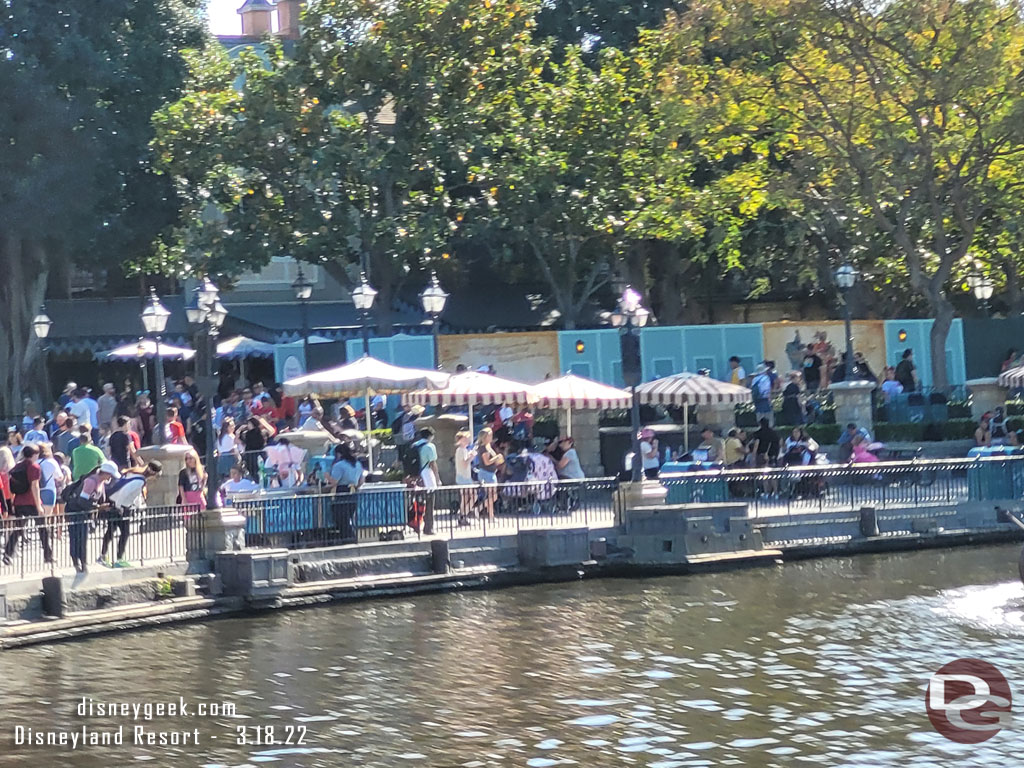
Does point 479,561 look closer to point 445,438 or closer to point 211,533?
point 211,533

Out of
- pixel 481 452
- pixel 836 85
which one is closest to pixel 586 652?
pixel 481 452

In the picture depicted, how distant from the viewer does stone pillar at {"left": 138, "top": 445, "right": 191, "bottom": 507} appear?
25609 millimetres

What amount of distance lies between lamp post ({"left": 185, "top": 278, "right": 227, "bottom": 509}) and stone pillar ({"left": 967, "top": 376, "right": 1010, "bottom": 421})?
16.4 meters

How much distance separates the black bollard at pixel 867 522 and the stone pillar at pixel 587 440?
6.00m

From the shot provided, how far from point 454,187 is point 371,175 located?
271 centimetres

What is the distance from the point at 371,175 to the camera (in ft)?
128

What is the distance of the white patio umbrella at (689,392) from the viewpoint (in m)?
29.7

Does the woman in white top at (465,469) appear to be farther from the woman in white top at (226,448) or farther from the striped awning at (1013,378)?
the striped awning at (1013,378)

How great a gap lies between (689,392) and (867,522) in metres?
4.05

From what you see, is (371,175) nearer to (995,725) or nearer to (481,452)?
(481,452)

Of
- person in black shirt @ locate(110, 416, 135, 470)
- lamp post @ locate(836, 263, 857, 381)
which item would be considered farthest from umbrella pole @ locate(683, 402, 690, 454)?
person in black shirt @ locate(110, 416, 135, 470)

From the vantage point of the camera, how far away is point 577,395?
28.3 meters

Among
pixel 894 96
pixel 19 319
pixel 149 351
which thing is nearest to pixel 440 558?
pixel 149 351

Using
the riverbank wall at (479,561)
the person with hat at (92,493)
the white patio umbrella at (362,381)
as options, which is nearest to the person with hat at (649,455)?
the riverbank wall at (479,561)
